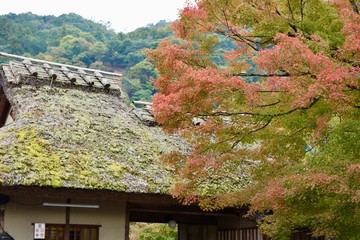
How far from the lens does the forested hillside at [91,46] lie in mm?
44844

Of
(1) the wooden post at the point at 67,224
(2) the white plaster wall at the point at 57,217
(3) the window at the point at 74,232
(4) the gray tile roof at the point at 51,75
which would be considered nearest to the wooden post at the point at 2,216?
(2) the white plaster wall at the point at 57,217

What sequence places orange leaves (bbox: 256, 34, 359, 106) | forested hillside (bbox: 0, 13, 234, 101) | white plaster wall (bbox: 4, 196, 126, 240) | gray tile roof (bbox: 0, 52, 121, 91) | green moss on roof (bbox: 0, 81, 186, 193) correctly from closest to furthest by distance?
1. orange leaves (bbox: 256, 34, 359, 106)
2. green moss on roof (bbox: 0, 81, 186, 193)
3. white plaster wall (bbox: 4, 196, 126, 240)
4. gray tile roof (bbox: 0, 52, 121, 91)
5. forested hillside (bbox: 0, 13, 234, 101)

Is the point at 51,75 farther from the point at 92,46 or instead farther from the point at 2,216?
the point at 92,46

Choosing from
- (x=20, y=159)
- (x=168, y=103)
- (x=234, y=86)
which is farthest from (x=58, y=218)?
(x=234, y=86)

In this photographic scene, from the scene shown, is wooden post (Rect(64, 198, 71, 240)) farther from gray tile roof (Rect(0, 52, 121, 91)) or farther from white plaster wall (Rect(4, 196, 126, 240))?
gray tile roof (Rect(0, 52, 121, 91))

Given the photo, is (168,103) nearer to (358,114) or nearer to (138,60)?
(358,114)

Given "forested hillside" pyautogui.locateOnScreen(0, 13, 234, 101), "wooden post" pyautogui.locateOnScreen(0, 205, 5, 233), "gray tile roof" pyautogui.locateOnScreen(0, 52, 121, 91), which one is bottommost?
"wooden post" pyautogui.locateOnScreen(0, 205, 5, 233)

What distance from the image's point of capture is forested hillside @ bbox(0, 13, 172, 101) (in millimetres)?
44844

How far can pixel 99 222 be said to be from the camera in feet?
33.2

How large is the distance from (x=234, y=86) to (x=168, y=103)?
3.61 feet

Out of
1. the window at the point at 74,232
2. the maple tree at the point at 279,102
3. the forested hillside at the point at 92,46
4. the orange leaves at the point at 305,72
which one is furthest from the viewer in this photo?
the forested hillside at the point at 92,46

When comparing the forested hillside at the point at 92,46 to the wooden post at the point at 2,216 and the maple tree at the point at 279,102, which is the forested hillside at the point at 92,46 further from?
the maple tree at the point at 279,102

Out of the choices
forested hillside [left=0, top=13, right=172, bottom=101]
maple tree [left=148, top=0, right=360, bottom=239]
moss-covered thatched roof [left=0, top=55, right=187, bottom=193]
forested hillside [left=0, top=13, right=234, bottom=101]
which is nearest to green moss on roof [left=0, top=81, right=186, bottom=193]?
moss-covered thatched roof [left=0, top=55, right=187, bottom=193]

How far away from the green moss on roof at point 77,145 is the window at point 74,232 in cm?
138
